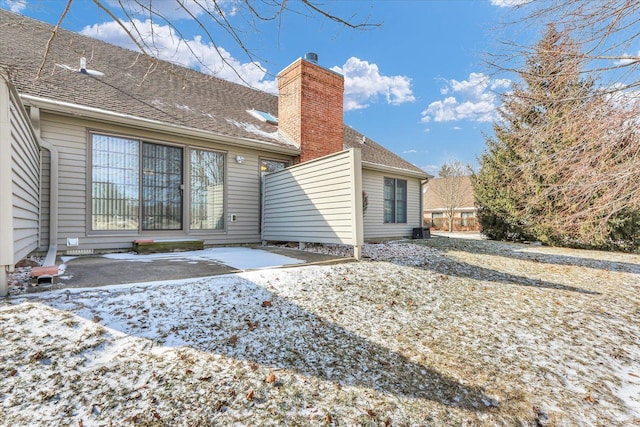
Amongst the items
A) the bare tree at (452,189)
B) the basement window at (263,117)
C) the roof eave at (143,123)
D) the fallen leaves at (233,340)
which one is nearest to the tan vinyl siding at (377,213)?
the roof eave at (143,123)

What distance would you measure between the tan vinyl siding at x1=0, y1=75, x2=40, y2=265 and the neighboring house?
2466 centimetres

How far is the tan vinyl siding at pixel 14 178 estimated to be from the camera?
108 inches

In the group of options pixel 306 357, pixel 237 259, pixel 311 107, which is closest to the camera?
pixel 306 357

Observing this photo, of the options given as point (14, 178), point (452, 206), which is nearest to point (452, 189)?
point (452, 206)

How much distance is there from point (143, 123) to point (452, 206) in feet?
79.3

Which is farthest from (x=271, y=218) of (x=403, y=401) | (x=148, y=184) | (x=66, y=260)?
(x=403, y=401)

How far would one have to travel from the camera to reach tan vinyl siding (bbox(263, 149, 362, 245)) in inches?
213

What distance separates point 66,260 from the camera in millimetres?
4781

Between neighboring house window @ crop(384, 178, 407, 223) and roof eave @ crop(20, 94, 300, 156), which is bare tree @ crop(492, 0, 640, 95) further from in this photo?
neighboring house window @ crop(384, 178, 407, 223)

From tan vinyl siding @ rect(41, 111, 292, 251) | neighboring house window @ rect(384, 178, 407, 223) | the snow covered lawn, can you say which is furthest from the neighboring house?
the snow covered lawn

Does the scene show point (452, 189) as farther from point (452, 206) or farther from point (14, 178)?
point (14, 178)

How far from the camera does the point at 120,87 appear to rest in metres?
6.66

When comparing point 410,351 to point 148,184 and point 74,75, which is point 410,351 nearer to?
point 148,184

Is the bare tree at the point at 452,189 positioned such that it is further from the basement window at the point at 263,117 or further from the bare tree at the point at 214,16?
the bare tree at the point at 214,16
